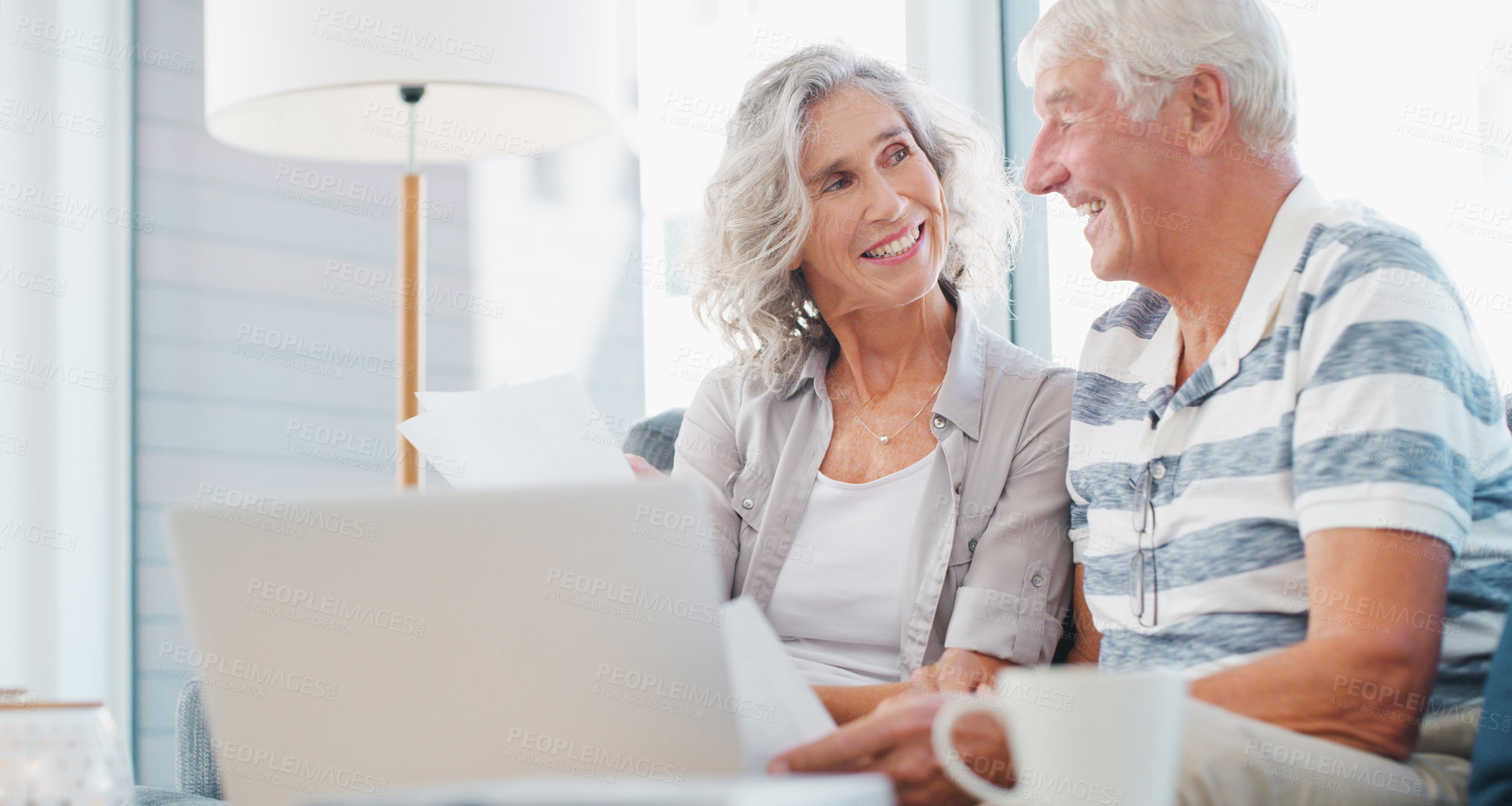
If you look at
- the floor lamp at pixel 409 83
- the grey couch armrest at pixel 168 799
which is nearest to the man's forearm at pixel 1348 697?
the grey couch armrest at pixel 168 799

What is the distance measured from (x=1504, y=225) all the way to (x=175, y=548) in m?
1.86

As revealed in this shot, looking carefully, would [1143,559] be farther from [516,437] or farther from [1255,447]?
[516,437]

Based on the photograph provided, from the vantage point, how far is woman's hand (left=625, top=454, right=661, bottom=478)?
5.51 feet

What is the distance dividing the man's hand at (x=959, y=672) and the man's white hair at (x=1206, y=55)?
0.64m

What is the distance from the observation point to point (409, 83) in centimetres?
189

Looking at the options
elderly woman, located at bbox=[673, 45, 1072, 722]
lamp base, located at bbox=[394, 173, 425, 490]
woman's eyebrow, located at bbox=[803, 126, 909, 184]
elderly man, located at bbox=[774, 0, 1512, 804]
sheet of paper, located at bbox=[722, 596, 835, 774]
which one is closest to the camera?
sheet of paper, located at bbox=[722, 596, 835, 774]

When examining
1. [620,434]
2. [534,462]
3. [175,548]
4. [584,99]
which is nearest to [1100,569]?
[534,462]

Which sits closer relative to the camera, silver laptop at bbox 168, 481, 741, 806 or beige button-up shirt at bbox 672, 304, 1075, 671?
silver laptop at bbox 168, 481, 741, 806

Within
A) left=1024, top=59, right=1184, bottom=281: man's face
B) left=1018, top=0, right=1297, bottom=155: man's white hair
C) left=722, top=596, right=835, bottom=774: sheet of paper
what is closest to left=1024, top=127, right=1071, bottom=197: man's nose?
left=1024, top=59, right=1184, bottom=281: man's face

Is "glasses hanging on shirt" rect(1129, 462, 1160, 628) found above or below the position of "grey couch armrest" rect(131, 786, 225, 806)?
above

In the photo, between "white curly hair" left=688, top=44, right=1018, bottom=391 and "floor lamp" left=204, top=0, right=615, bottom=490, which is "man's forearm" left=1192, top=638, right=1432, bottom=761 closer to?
"white curly hair" left=688, top=44, right=1018, bottom=391

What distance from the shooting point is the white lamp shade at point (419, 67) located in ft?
6.15

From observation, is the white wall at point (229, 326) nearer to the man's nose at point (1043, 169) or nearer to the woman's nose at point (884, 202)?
the woman's nose at point (884, 202)

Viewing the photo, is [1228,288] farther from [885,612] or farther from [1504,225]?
[1504,225]
